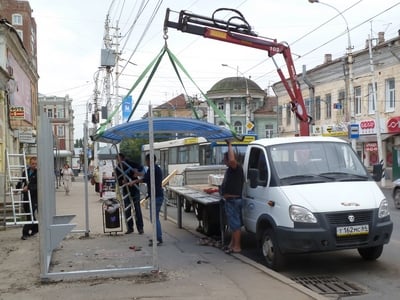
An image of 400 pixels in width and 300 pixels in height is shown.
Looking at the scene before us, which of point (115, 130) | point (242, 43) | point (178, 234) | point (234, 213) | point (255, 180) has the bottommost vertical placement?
point (178, 234)

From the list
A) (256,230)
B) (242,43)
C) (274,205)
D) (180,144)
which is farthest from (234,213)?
(180,144)

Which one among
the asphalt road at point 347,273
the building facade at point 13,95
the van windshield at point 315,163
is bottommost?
the asphalt road at point 347,273

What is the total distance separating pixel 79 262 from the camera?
8906mm

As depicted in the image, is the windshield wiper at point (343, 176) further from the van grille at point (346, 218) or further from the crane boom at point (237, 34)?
the crane boom at point (237, 34)

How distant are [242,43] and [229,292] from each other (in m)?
12.3

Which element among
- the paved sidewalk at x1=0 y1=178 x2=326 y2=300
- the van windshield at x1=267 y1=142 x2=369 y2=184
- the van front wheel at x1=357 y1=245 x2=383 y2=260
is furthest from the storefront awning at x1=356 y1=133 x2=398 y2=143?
the van front wheel at x1=357 y1=245 x2=383 y2=260

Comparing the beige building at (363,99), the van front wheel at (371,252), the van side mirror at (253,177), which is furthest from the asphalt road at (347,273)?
the beige building at (363,99)

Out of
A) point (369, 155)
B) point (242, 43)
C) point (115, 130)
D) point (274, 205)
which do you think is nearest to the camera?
point (274, 205)

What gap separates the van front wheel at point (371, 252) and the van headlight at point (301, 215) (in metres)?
1.46

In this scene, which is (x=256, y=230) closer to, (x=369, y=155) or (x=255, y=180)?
(x=255, y=180)

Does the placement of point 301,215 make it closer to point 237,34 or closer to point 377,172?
point 377,172

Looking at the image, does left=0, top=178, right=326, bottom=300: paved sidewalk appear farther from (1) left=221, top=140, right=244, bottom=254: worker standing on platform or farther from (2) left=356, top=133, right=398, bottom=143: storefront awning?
(2) left=356, top=133, right=398, bottom=143: storefront awning

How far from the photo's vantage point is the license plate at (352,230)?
765cm

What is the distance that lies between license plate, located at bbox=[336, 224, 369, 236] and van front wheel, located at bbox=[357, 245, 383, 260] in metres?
0.91
